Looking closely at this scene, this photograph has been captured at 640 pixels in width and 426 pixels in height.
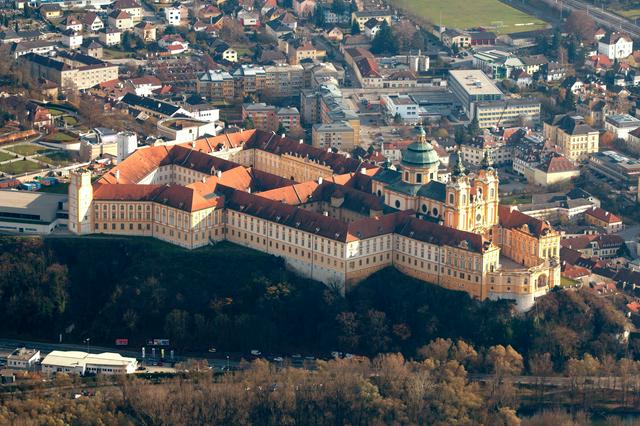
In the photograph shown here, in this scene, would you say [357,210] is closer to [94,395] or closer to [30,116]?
[94,395]

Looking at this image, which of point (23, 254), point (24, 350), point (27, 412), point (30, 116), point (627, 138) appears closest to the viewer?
point (27, 412)

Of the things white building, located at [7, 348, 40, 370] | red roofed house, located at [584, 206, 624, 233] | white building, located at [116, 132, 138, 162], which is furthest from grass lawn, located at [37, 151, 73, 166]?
red roofed house, located at [584, 206, 624, 233]

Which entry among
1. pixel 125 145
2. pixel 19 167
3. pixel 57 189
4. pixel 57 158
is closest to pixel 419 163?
pixel 125 145

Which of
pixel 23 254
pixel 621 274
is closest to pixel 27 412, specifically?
pixel 23 254

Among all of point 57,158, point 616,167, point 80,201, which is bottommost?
point 616,167

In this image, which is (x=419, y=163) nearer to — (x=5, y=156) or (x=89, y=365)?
(x=89, y=365)

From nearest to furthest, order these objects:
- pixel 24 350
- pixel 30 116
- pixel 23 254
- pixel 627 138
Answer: pixel 24 350 < pixel 23 254 < pixel 30 116 < pixel 627 138

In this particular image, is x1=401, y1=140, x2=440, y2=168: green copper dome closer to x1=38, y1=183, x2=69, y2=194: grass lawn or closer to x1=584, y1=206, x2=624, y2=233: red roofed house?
x1=584, y1=206, x2=624, y2=233: red roofed house
